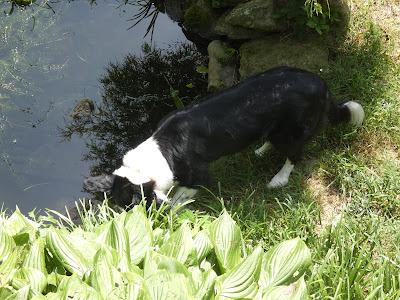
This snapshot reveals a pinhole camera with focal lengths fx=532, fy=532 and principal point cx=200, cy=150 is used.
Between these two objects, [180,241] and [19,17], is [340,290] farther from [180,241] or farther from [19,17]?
[19,17]

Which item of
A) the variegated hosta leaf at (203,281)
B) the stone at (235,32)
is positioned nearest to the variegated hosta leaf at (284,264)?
the variegated hosta leaf at (203,281)

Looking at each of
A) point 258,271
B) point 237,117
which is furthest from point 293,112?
point 258,271

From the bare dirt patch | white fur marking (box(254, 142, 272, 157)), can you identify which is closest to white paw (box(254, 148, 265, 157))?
white fur marking (box(254, 142, 272, 157))

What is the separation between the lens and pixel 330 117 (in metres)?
4.40

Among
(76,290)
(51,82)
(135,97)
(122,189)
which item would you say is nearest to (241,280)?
(76,290)

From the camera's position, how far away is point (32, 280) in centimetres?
257

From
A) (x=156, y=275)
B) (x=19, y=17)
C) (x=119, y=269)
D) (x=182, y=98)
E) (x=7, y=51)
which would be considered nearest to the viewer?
(x=156, y=275)

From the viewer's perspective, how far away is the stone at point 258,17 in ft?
17.3

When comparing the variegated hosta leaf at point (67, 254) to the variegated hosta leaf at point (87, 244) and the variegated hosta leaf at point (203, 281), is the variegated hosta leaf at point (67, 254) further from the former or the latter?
the variegated hosta leaf at point (203, 281)

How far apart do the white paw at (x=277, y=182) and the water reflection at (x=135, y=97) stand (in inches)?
62.8

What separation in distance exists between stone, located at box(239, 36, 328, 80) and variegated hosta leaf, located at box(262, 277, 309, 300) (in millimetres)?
2969

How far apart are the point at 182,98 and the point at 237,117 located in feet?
6.33

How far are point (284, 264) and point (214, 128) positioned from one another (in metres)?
1.49

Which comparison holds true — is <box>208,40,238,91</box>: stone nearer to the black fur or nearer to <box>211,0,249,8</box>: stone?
<box>211,0,249,8</box>: stone
